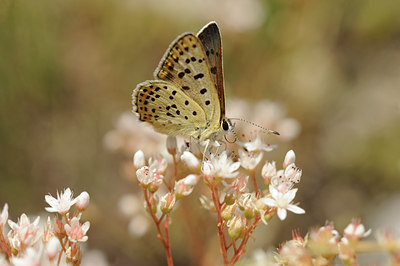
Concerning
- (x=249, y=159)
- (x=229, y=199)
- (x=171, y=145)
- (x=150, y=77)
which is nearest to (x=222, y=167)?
(x=229, y=199)

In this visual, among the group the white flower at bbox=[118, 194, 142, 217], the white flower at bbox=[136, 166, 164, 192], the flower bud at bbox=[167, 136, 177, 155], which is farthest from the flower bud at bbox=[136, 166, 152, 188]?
the white flower at bbox=[118, 194, 142, 217]

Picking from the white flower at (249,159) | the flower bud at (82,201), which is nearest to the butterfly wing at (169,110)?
the white flower at (249,159)

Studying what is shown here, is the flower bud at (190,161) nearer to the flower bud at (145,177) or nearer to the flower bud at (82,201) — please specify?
the flower bud at (145,177)

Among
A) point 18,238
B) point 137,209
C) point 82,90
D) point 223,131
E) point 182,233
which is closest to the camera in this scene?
point 18,238

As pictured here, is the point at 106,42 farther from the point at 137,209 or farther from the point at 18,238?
the point at 18,238

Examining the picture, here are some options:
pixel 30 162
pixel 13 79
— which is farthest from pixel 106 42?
pixel 30 162

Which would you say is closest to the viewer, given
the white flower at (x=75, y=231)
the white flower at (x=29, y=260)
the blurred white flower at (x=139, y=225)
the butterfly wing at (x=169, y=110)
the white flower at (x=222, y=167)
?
the white flower at (x=29, y=260)

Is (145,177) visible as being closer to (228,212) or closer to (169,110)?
(228,212)
